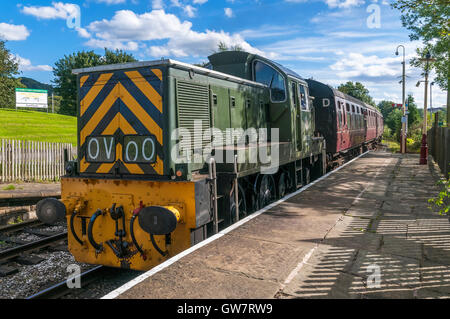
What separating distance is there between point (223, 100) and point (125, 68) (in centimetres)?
208

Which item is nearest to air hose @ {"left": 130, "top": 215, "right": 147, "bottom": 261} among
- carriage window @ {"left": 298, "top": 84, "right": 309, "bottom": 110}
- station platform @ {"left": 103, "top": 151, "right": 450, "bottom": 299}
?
station platform @ {"left": 103, "top": 151, "right": 450, "bottom": 299}

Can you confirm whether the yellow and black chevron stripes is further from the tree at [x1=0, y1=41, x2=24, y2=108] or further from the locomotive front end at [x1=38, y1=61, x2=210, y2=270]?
the tree at [x1=0, y1=41, x2=24, y2=108]

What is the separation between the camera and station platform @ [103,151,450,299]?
3779 mm

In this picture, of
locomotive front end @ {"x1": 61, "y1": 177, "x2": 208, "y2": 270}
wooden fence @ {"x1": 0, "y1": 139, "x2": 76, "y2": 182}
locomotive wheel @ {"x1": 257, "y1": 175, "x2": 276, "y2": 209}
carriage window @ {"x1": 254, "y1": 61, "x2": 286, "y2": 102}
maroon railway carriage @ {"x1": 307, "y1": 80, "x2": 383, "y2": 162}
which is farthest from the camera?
maroon railway carriage @ {"x1": 307, "y1": 80, "x2": 383, "y2": 162}

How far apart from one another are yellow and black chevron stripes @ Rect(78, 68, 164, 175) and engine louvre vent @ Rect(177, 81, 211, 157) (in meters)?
0.35

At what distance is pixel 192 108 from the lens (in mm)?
5961

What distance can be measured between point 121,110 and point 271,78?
452cm

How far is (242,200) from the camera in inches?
279

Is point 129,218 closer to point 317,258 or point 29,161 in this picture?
point 317,258

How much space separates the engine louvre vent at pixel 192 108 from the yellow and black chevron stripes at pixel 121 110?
352mm

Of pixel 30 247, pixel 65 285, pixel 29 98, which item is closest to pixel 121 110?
pixel 65 285

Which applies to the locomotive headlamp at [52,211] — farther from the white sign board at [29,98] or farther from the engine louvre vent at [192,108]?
the white sign board at [29,98]
